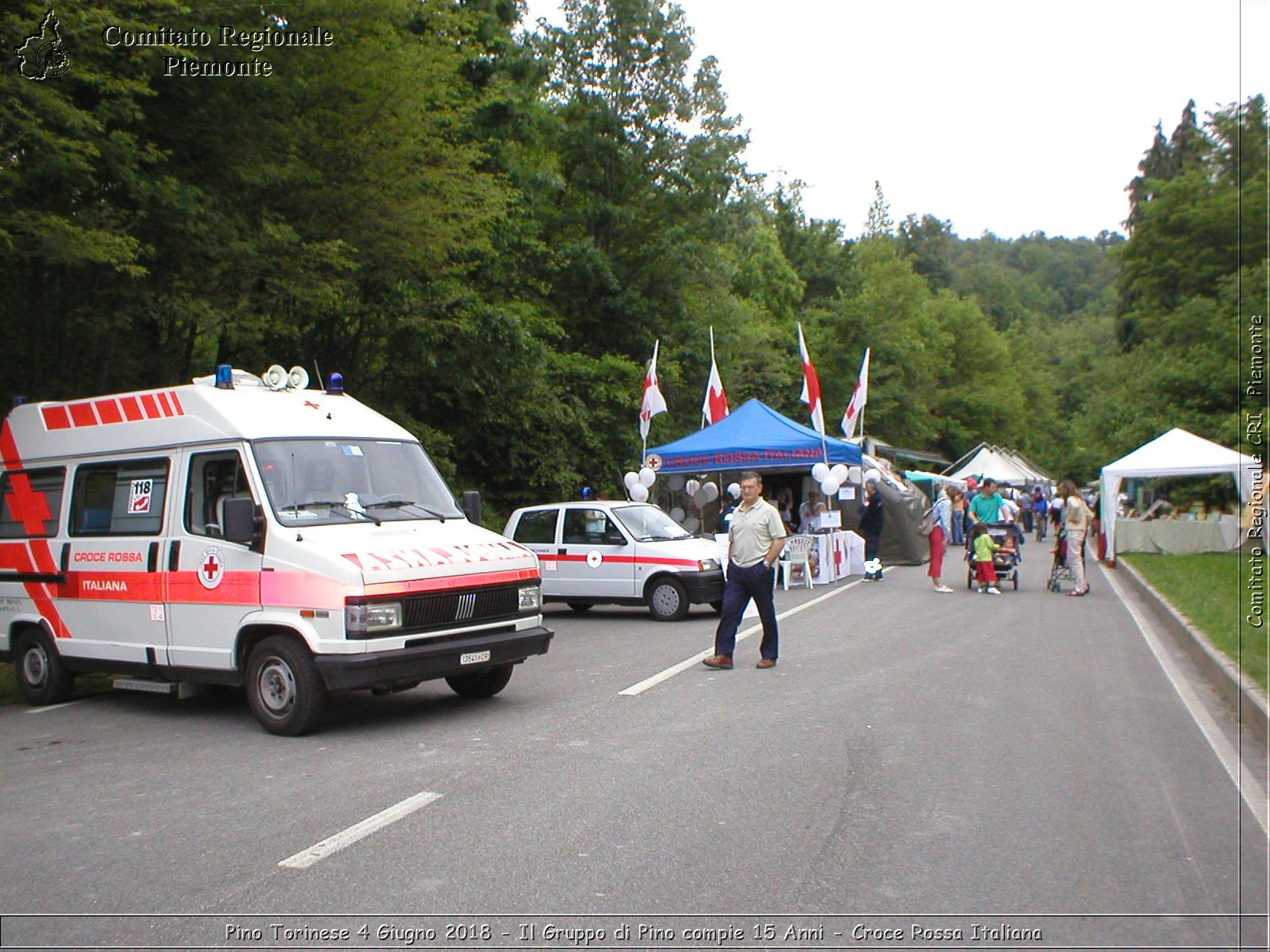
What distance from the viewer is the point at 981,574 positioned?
19.1m

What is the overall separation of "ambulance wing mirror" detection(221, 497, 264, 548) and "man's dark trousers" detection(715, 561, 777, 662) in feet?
14.5

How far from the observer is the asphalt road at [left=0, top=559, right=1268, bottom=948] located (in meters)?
4.53

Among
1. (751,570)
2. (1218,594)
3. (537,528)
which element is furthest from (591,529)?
(1218,594)

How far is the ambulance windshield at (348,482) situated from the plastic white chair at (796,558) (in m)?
12.0

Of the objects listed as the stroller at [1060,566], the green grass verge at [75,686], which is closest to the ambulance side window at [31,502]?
the green grass verge at [75,686]

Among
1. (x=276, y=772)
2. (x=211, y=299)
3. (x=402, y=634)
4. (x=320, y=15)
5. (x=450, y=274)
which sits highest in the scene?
(x=320, y=15)

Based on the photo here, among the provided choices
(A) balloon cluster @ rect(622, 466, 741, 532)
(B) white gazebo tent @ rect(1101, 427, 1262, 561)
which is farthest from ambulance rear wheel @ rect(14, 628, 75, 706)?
(B) white gazebo tent @ rect(1101, 427, 1262, 561)

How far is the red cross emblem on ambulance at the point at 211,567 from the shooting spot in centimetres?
855

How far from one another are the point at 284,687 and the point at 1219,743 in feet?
21.9

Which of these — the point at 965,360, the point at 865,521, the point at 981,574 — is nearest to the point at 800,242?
the point at 965,360

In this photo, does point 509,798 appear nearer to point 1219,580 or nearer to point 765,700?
point 765,700

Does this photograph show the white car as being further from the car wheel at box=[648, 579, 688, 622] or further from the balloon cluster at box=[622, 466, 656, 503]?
the balloon cluster at box=[622, 466, 656, 503]

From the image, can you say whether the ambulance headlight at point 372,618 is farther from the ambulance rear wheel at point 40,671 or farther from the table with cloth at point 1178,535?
the table with cloth at point 1178,535

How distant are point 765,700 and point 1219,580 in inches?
482
